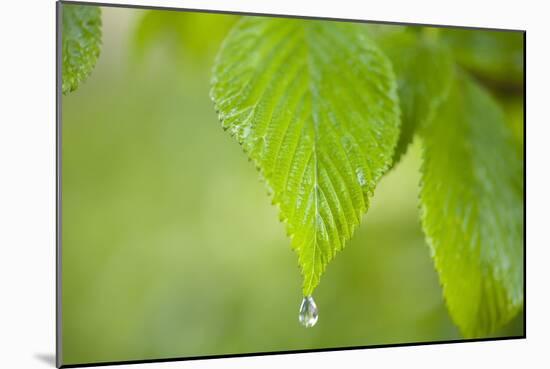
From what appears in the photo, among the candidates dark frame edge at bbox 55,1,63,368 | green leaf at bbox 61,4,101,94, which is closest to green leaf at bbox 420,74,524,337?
green leaf at bbox 61,4,101,94

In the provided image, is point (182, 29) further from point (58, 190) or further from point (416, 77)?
point (416, 77)

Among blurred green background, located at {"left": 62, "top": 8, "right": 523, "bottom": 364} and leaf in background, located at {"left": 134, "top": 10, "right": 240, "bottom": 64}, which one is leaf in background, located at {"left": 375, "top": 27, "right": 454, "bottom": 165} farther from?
blurred green background, located at {"left": 62, "top": 8, "right": 523, "bottom": 364}

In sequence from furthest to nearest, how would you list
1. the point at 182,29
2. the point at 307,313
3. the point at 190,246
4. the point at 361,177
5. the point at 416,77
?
the point at 190,246 → the point at 182,29 → the point at 307,313 → the point at 416,77 → the point at 361,177

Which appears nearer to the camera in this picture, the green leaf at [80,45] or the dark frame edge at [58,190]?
the green leaf at [80,45]

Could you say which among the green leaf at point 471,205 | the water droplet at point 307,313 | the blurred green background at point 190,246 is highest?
the green leaf at point 471,205

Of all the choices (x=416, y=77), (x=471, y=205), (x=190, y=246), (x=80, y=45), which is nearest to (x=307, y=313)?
(x=471, y=205)

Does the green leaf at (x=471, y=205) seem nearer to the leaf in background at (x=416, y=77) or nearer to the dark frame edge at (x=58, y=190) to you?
the leaf in background at (x=416, y=77)

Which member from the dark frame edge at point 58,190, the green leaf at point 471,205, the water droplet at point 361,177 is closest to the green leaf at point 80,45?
the dark frame edge at point 58,190
